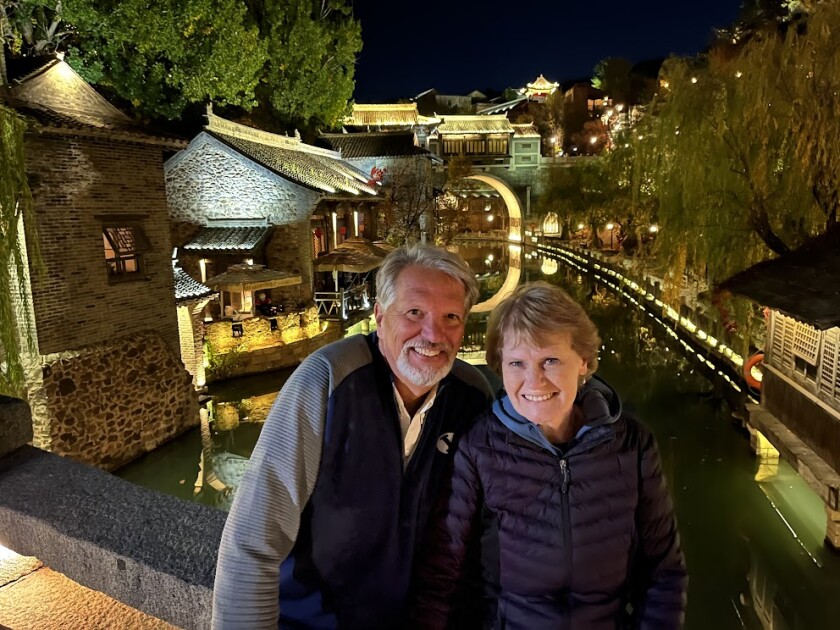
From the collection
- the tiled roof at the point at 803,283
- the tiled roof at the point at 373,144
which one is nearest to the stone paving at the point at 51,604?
the tiled roof at the point at 803,283

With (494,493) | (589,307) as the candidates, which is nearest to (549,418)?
(494,493)

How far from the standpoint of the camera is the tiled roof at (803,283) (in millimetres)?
5608

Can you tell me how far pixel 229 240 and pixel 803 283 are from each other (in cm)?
1263

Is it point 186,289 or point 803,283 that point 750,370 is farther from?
point 186,289

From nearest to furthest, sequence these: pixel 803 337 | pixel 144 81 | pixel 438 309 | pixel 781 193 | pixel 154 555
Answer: pixel 438 309, pixel 154 555, pixel 803 337, pixel 781 193, pixel 144 81

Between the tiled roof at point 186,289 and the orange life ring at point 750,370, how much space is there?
10040mm

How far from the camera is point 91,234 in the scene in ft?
28.2

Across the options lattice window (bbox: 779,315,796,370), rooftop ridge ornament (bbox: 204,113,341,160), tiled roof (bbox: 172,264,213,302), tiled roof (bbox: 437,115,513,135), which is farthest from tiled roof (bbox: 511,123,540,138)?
lattice window (bbox: 779,315,796,370)

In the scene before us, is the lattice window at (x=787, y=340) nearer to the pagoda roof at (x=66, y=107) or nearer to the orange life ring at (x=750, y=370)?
the orange life ring at (x=750, y=370)

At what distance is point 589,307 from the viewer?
69.9 feet

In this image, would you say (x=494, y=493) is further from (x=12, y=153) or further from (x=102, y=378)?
(x=102, y=378)

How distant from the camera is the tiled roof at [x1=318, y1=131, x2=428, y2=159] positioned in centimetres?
2850

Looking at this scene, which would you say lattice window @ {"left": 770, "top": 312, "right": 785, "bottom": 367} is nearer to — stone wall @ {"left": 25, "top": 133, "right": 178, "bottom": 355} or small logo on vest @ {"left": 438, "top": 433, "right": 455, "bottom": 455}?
small logo on vest @ {"left": 438, "top": 433, "right": 455, "bottom": 455}

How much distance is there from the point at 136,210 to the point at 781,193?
32.0ft
